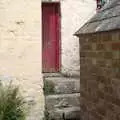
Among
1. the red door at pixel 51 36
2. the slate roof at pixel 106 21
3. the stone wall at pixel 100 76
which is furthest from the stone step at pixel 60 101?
the slate roof at pixel 106 21

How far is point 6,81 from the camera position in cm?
841

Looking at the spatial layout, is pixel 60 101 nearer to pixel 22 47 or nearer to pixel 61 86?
pixel 61 86

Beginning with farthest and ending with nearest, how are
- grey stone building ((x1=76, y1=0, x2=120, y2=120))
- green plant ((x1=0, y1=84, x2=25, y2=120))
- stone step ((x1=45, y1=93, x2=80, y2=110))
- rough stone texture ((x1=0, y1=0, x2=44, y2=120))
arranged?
stone step ((x1=45, y1=93, x2=80, y2=110)) < rough stone texture ((x1=0, y1=0, x2=44, y2=120)) < green plant ((x1=0, y1=84, x2=25, y2=120)) < grey stone building ((x1=76, y1=0, x2=120, y2=120))

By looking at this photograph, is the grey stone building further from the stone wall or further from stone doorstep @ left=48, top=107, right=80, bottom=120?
stone doorstep @ left=48, top=107, right=80, bottom=120

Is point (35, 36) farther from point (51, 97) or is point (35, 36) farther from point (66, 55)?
point (66, 55)

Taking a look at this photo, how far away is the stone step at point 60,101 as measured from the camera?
9238 millimetres

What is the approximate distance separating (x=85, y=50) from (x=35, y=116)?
2.56 m

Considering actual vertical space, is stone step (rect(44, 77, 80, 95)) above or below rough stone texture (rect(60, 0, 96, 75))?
below

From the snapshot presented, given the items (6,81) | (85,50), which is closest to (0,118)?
(6,81)

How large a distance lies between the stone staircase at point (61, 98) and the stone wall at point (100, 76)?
6.37 ft

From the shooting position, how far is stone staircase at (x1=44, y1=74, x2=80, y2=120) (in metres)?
8.90

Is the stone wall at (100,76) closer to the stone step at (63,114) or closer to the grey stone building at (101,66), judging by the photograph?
the grey stone building at (101,66)

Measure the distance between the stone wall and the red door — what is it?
184 inches

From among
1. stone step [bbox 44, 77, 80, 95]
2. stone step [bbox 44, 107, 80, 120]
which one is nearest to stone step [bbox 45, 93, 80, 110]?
stone step [bbox 44, 107, 80, 120]
